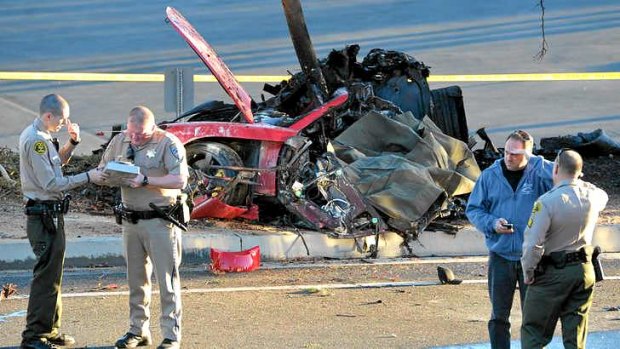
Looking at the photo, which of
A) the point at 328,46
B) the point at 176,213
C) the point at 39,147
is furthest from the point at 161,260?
the point at 328,46

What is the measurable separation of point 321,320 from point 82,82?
13.3 metres

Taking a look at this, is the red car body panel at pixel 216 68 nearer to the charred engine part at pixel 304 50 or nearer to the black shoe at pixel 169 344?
the charred engine part at pixel 304 50

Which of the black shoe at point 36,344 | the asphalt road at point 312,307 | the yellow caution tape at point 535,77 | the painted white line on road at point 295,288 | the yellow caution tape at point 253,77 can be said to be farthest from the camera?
the yellow caution tape at point 535,77

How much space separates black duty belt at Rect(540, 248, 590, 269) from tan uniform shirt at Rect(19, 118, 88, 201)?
3.07 m

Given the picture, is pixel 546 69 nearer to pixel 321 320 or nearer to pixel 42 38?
pixel 42 38

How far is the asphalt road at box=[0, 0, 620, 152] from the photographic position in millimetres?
19219

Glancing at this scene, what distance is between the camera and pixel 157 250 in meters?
7.40

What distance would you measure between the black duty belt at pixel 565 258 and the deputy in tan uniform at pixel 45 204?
2.94m

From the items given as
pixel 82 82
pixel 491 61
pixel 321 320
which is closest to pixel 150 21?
pixel 82 82

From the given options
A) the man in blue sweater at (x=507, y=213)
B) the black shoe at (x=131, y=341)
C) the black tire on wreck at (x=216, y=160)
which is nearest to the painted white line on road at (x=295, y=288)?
the black shoe at (x=131, y=341)

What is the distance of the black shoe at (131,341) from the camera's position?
757cm

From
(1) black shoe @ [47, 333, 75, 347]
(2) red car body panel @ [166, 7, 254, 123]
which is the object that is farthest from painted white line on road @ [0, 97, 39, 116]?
(1) black shoe @ [47, 333, 75, 347]

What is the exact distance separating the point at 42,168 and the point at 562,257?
339 cm

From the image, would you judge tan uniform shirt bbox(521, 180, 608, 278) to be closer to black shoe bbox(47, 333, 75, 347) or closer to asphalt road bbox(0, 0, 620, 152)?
black shoe bbox(47, 333, 75, 347)
